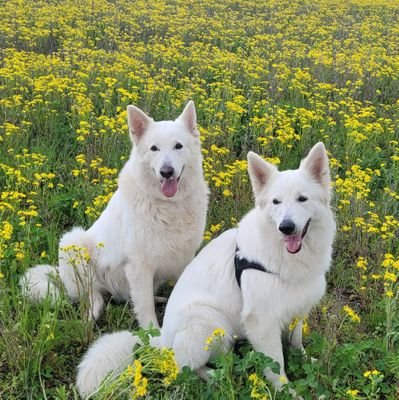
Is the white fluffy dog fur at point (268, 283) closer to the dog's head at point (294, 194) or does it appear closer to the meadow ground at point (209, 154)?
the dog's head at point (294, 194)

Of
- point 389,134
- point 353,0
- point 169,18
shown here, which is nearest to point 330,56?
point 389,134

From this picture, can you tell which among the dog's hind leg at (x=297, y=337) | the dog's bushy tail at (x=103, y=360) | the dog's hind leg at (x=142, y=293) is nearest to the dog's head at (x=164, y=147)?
the dog's hind leg at (x=142, y=293)

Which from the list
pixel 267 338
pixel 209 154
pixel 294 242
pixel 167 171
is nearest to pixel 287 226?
pixel 294 242

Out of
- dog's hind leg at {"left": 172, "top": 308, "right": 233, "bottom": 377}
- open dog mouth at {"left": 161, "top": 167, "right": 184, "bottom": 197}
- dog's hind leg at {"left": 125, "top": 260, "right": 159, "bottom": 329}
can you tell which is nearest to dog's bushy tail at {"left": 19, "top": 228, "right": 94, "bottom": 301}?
dog's hind leg at {"left": 125, "top": 260, "right": 159, "bottom": 329}

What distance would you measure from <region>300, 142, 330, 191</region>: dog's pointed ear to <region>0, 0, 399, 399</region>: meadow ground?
67 centimetres

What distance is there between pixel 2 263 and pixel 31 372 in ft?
3.42

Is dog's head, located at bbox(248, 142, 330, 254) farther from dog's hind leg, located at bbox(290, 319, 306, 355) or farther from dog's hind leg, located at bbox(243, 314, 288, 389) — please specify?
dog's hind leg, located at bbox(290, 319, 306, 355)

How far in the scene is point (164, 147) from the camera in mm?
3400

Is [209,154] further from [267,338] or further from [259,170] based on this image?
[267,338]

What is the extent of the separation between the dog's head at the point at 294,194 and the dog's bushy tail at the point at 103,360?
107 centimetres

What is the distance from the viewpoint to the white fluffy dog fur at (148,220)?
3.43 metres

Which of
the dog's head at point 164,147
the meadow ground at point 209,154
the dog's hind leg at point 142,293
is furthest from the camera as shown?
the dog's hind leg at point 142,293

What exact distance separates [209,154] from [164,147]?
1.83 metres

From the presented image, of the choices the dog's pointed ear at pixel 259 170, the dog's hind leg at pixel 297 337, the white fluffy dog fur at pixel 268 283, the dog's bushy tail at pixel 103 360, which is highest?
the dog's pointed ear at pixel 259 170
